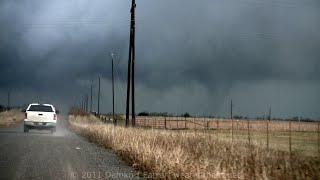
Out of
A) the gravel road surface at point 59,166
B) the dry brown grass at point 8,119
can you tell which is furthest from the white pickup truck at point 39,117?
the dry brown grass at point 8,119

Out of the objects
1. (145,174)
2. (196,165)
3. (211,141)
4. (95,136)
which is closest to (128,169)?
(145,174)

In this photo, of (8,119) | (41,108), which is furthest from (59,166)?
(8,119)

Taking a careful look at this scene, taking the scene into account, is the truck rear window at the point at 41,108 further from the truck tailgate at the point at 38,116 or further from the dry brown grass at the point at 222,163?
the dry brown grass at the point at 222,163

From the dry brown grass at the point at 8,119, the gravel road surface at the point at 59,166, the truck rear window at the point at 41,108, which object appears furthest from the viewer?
the dry brown grass at the point at 8,119

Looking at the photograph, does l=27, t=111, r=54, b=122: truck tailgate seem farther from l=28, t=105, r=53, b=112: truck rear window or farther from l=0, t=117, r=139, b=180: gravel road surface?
l=0, t=117, r=139, b=180: gravel road surface

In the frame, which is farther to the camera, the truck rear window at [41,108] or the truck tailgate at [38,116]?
the truck rear window at [41,108]

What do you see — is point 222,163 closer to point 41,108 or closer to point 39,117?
point 39,117

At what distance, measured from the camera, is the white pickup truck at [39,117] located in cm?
3294

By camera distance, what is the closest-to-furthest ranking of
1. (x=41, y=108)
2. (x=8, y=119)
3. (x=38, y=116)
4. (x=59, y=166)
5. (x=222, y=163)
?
1. (x=222, y=163)
2. (x=59, y=166)
3. (x=38, y=116)
4. (x=41, y=108)
5. (x=8, y=119)

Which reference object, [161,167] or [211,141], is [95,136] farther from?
[161,167]

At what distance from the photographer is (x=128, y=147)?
1750 centimetres

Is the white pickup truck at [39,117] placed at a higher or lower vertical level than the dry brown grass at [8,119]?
higher

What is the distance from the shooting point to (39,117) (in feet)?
108

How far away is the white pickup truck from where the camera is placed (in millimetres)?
32938
